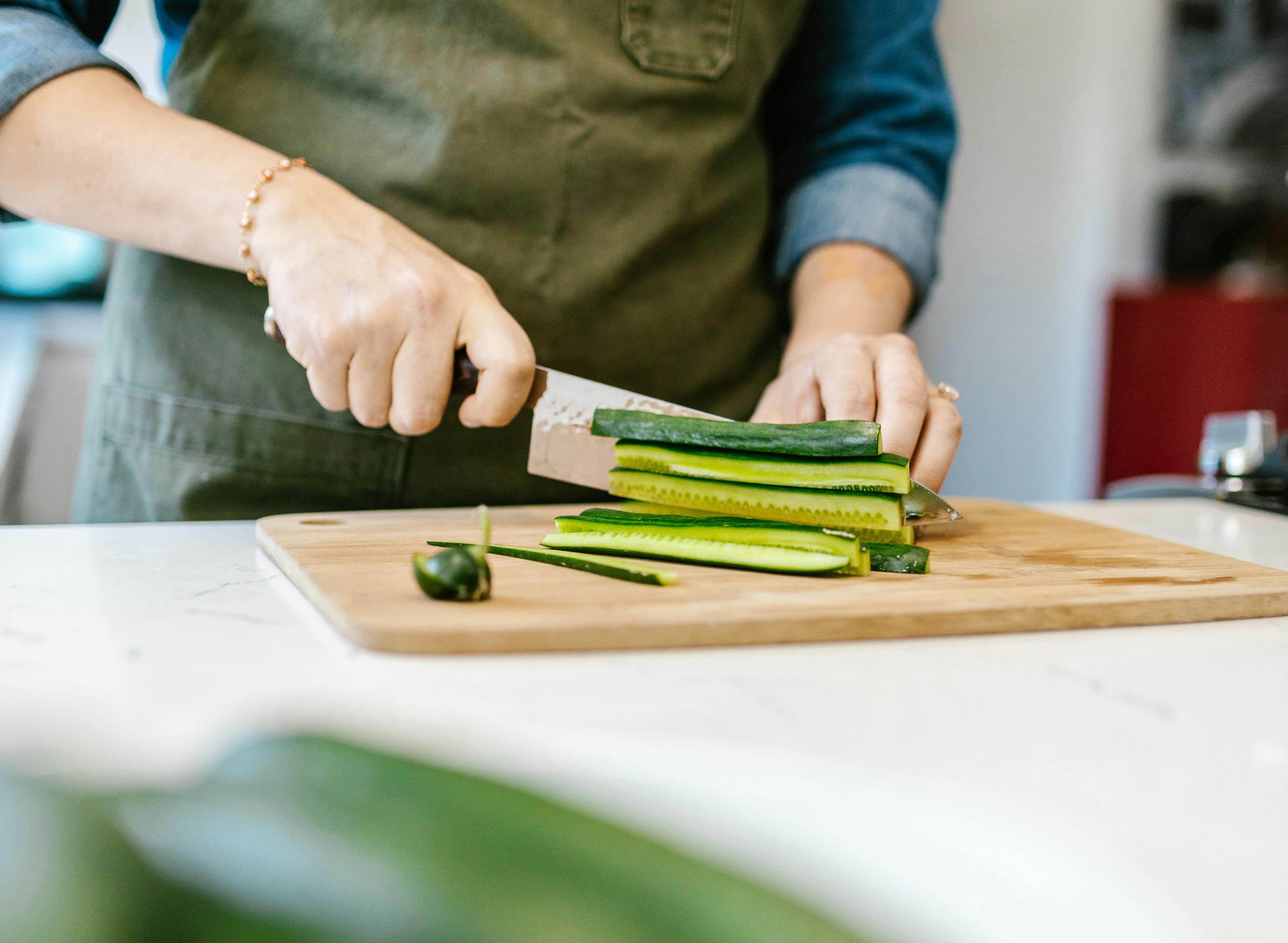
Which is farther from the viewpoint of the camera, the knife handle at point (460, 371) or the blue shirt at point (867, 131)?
the blue shirt at point (867, 131)

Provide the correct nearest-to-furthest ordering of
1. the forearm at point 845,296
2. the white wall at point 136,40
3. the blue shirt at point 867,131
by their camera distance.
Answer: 1. the forearm at point 845,296
2. the blue shirt at point 867,131
3. the white wall at point 136,40

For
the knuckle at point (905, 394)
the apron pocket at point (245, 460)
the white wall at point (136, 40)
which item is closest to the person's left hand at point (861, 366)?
the knuckle at point (905, 394)

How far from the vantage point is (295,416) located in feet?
5.86

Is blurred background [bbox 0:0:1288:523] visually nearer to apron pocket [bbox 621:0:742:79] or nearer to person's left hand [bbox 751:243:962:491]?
person's left hand [bbox 751:243:962:491]

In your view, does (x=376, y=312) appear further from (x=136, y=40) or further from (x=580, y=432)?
(x=136, y=40)

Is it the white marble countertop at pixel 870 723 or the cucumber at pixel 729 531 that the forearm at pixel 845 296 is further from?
the white marble countertop at pixel 870 723

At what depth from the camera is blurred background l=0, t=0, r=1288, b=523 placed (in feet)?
15.3

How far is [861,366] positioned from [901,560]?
0.43 meters

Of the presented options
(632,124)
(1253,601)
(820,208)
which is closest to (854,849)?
(1253,601)

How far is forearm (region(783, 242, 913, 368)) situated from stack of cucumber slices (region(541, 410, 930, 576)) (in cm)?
48

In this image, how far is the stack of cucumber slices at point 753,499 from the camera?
1257mm

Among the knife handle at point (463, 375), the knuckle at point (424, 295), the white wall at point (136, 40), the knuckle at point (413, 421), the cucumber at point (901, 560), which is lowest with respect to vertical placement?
the cucumber at point (901, 560)

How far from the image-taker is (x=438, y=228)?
5.76 feet

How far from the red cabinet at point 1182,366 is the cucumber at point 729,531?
12.8 feet
